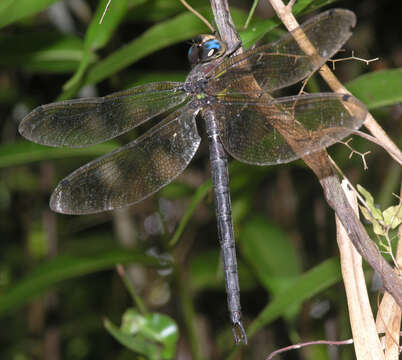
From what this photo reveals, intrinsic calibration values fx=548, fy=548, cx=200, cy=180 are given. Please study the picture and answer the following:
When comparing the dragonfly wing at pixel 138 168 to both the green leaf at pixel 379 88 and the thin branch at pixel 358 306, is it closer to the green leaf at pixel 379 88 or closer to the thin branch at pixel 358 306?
the green leaf at pixel 379 88

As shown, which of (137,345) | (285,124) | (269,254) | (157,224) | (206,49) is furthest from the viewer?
(157,224)

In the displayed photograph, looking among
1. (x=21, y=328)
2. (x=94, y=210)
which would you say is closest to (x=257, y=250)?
(x=94, y=210)

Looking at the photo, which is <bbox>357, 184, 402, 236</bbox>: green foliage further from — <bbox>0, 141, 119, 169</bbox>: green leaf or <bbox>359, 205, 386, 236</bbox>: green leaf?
<bbox>0, 141, 119, 169</bbox>: green leaf

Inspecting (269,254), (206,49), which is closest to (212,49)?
(206,49)

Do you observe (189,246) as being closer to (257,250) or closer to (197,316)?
(197,316)

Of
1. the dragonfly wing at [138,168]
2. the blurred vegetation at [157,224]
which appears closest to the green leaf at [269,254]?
the blurred vegetation at [157,224]

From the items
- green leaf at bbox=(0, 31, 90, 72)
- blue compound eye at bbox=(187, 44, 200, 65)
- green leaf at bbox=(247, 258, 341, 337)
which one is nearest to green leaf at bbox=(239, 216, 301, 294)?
green leaf at bbox=(247, 258, 341, 337)

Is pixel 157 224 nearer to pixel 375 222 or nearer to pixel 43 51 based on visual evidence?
pixel 43 51
